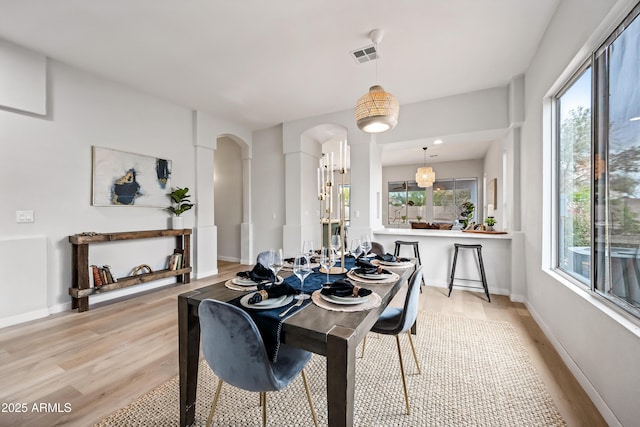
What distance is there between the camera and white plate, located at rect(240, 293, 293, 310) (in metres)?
1.28

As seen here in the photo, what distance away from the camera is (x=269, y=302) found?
132 centimetres

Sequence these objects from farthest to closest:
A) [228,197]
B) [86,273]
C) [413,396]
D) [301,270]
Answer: [228,197], [86,273], [413,396], [301,270]

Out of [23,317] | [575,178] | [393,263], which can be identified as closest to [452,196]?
[575,178]

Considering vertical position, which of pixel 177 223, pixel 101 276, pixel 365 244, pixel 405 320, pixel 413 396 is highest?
pixel 177 223

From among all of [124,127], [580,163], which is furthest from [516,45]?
[124,127]

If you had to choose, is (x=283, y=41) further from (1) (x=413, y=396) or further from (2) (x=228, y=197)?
(2) (x=228, y=197)

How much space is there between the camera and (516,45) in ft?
9.35

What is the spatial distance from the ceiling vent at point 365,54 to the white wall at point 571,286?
61.9 inches

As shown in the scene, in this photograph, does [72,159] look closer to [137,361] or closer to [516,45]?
[137,361]

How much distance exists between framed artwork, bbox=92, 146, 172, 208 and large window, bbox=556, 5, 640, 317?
4923mm

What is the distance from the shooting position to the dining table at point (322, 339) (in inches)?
40.2

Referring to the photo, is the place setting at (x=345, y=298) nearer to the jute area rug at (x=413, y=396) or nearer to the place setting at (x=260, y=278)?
the place setting at (x=260, y=278)

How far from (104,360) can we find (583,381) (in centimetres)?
352

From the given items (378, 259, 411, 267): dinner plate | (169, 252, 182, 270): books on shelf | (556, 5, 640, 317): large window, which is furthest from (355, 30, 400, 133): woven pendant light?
(169, 252, 182, 270): books on shelf
